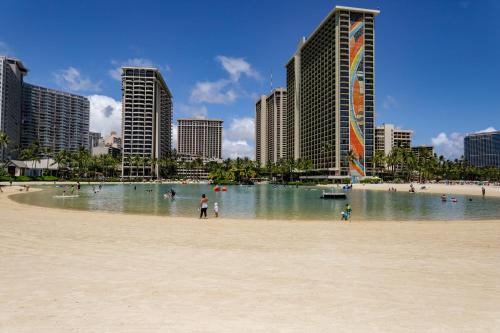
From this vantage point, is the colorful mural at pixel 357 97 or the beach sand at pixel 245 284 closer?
the beach sand at pixel 245 284

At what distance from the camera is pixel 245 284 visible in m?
9.69

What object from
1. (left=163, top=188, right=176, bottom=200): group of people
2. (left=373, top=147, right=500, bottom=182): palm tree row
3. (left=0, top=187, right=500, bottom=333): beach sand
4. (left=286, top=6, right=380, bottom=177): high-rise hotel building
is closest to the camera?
(left=0, top=187, right=500, bottom=333): beach sand

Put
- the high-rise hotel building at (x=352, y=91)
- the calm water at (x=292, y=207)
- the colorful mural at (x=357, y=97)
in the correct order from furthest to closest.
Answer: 1. the high-rise hotel building at (x=352, y=91)
2. the colorful mural at (x=357, y=97)
3. the calm water at (x=292, y=207)

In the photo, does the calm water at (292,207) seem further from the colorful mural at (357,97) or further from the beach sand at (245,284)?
the colorful mural at (357,97)

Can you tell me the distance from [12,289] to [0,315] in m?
1.98

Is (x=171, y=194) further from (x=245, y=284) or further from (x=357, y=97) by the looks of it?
(x=357, y=97)

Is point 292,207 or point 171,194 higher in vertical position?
point 171,194

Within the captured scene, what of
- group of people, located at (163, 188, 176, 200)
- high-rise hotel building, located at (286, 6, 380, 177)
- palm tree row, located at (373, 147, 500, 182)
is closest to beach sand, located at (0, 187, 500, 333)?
group of people, located at (163, 188, 176, 200)

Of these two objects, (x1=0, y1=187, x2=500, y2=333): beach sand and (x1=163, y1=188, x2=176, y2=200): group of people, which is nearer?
(x1=0, y1=187, x2=500, y2=333): beach sand

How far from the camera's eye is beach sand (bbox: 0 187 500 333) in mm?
7055

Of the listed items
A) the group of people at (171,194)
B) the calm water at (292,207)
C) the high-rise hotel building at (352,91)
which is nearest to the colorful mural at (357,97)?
the high-rise hotel building at (352,91)

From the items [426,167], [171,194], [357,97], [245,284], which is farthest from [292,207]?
[426,167]

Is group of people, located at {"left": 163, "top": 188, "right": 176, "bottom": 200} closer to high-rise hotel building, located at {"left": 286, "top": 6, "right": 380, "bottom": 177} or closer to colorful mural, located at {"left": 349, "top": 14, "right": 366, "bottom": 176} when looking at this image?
high-rise hotel building, located at {"left": 286, "top": 6, "right": 380, "bottom": 177}

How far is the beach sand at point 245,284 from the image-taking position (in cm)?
705
